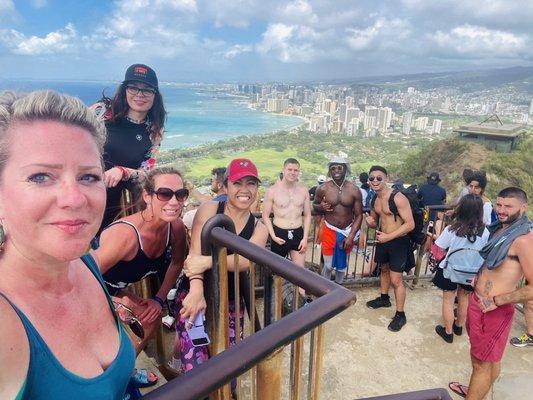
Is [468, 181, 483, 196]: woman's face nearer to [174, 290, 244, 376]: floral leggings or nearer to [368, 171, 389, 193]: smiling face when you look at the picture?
[368, 171, 389, 193]: smiling face

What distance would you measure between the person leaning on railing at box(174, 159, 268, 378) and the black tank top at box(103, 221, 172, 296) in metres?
0.26

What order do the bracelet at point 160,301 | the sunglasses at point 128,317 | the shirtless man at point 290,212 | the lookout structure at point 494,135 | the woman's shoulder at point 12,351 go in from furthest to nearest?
the lookout structure at point 494,135 → the shirtless man at point 290,212 → the bracelet at point 160,301 → the sunglasses at point 128,317 → the woman's shoulder at point 12,351

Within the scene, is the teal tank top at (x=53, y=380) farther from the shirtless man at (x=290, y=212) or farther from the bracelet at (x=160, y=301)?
the shirtless man at (x=290, y=212)

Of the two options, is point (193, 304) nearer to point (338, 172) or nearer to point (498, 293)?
point (498, 293)

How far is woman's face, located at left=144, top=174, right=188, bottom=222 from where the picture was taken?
2.43 m

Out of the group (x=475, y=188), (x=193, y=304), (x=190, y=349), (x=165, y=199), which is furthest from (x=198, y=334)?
(x=475, y=188)

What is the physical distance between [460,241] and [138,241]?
324 centimetres

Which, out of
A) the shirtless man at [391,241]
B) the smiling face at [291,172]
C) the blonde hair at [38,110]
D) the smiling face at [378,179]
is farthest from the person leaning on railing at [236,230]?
the shirtless man at [391,241]

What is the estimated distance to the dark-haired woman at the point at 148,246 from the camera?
2.27 meters

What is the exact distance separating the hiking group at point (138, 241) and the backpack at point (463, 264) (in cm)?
1

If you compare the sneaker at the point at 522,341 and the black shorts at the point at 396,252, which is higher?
the black shorts at the point at 396,252

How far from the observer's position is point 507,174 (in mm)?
26375

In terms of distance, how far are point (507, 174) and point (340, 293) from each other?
100 ft

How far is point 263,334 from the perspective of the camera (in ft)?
3.50
